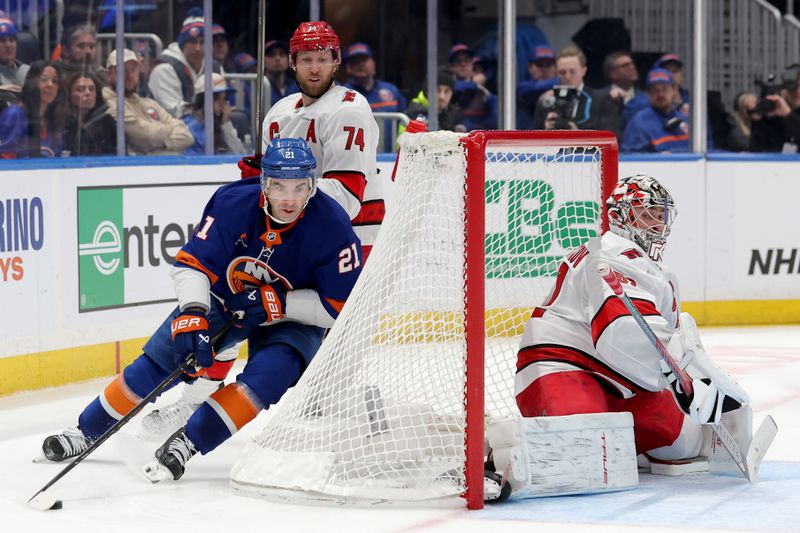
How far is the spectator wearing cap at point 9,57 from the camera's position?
5.22 meters

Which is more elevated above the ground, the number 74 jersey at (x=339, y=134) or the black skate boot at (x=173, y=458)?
the number 74 jersey at (x=339, y=134)

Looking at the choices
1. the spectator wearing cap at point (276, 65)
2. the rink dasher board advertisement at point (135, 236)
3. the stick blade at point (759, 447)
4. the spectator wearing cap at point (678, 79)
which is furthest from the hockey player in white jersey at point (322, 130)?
the spectator wearing cap at point (678, 79)

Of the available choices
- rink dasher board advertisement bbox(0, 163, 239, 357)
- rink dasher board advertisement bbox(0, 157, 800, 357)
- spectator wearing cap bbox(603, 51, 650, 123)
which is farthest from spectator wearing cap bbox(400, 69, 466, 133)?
rink dasher board advertisement bbox(0, 163, 239, 357)

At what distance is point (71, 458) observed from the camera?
3869 millimetres

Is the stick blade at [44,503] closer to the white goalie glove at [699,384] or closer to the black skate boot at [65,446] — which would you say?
the black skate boot at [65,446]

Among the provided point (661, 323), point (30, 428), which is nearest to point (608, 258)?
point (661, 323)

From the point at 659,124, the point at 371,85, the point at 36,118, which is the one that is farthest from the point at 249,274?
the point at 659,124

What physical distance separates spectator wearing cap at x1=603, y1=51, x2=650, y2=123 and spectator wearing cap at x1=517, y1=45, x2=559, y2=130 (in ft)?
0.94

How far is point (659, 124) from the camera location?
7.28 metres

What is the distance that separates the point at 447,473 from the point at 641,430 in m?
→ 0.57

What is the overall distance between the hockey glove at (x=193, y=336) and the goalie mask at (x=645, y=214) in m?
1.05

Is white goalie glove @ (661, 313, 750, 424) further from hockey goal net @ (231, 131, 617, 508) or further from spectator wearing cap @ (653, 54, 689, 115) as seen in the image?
spectator wearing cap @ (653, 54, 689, 115)

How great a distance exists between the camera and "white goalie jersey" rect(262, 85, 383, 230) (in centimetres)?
409

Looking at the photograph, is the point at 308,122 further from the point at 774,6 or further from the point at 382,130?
the point at 774,6
